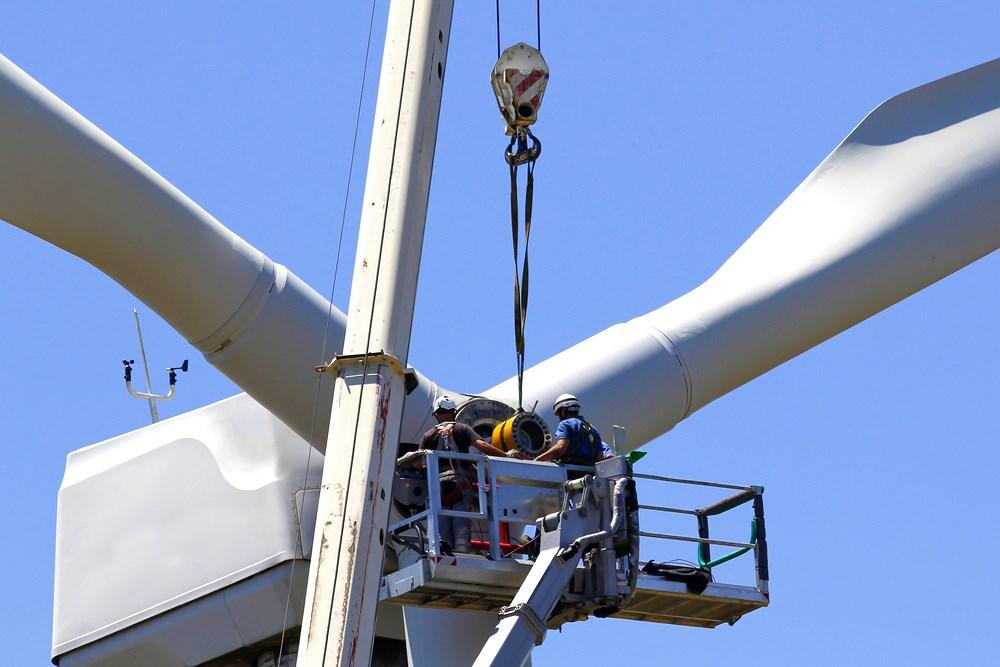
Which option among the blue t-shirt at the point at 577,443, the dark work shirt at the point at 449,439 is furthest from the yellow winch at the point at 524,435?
the blue t-shirt at the point at 577,443

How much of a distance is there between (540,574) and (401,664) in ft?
15.7

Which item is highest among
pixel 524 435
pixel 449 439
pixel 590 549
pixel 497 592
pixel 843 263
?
pixel 843 263

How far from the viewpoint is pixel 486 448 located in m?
16.8

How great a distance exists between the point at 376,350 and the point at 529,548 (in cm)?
240

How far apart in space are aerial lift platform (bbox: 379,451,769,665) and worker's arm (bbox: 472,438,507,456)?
0.33 m

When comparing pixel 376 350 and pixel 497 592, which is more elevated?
pixel 376 350

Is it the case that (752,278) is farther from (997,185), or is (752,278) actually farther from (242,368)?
(242,368)

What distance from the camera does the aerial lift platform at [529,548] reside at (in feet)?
50.8

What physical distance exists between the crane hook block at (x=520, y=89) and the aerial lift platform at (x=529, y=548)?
3.05m

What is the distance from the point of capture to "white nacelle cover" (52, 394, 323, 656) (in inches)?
746

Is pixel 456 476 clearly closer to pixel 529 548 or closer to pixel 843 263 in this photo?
pixel 529 548

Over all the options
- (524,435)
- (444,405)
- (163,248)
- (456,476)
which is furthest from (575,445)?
(163,248)

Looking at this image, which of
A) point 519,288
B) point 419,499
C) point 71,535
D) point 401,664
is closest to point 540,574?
point 419,499

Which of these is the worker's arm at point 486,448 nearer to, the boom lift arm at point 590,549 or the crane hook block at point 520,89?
the boom lift arm at point 590,549
